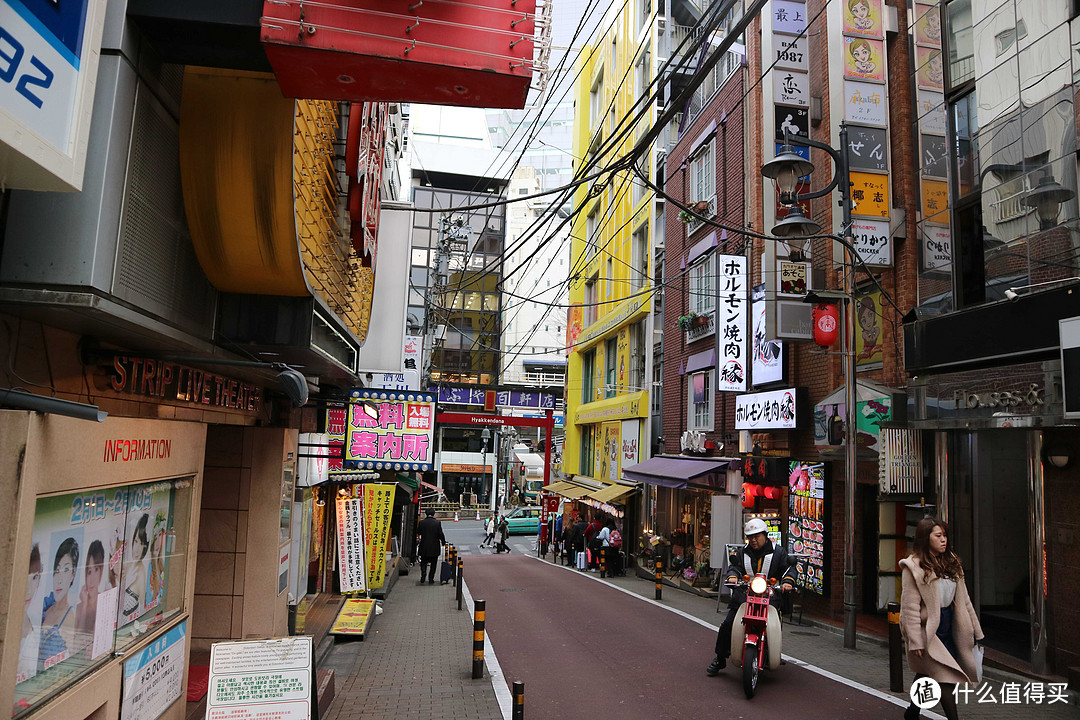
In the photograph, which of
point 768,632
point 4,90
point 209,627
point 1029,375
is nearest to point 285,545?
point 209,627

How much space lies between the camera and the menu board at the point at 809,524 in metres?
14.4

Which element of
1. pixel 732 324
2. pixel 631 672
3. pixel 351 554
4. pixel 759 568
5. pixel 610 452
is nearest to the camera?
pixel 759 568

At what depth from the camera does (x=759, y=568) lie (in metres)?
8.59

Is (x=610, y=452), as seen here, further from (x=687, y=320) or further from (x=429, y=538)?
(x=429, y=538)

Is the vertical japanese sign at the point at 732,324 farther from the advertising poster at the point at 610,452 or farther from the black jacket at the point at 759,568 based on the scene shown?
the advertising poster at the point at 610,452

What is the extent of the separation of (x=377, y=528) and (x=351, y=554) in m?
1.74

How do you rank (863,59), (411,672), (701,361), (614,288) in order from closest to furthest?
1. (411,672)
2. (863,59)
3. (701,361)
4. (614,288)

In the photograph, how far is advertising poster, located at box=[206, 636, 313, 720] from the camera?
5457 mm

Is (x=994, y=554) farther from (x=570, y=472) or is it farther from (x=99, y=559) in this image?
(x=570, y=472)

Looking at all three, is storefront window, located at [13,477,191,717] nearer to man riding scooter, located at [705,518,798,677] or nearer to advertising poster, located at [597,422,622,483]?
man riding scooter, located at [705,518,798,677]

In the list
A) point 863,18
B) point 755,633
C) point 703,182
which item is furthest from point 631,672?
point 703,182

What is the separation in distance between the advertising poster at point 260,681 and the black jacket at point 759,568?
503cm

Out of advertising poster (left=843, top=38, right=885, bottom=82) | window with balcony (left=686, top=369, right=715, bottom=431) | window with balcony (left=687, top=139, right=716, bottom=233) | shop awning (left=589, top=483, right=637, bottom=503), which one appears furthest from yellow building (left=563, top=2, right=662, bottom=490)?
advertising poster (left=843, top=38, right=885, bottom=82)

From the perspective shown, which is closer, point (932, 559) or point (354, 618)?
point (932, 559)
